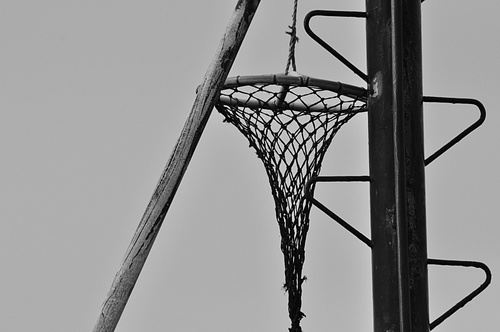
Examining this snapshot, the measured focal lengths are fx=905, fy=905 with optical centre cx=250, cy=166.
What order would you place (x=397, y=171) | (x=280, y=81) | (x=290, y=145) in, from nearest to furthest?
(x=397, y=171), (x=280, y=81), (x=290, y=145)

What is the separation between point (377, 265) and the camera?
4.51 ft

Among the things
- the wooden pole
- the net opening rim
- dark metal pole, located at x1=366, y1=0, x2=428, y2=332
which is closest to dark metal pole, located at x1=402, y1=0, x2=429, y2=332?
dark metal pole, located at x1=366, y1=0, x2=428, y2=332

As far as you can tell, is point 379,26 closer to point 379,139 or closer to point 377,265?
point 379,139

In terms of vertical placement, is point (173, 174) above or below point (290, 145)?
below

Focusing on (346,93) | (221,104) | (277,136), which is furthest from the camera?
(277,136)

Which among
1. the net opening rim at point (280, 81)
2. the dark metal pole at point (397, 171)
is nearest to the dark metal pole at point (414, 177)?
the dark metal pole at point (397, 171)

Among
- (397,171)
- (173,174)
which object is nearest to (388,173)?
(397,171)

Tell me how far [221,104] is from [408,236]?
659 mm

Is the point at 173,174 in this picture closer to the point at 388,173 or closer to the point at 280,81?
the point at 388,173

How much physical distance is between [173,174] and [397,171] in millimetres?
338

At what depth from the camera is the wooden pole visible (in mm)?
1355

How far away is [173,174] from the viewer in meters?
1.38

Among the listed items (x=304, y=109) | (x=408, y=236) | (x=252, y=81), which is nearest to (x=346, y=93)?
(x=252, y=81)

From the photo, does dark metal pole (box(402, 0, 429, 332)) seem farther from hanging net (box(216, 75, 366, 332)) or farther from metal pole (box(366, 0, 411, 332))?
hanging net (box(216, 75, 366, 332))
